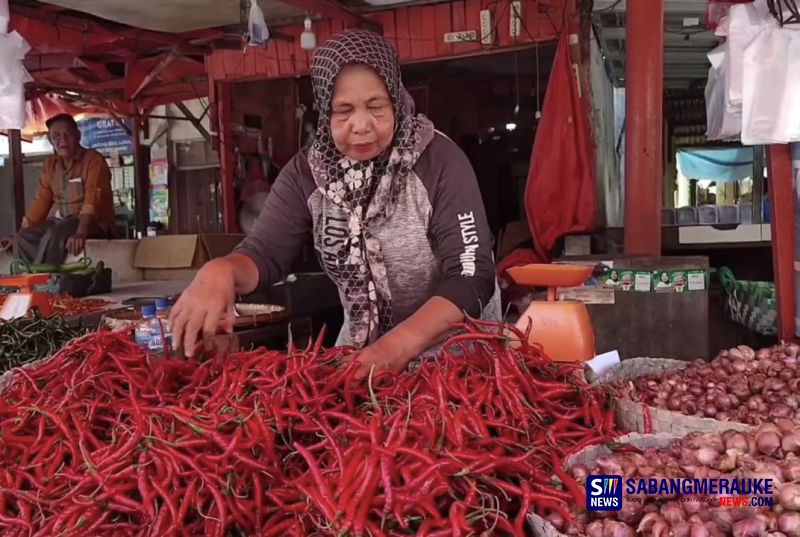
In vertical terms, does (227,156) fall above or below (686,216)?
above

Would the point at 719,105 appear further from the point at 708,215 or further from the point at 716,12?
the point at 708,215

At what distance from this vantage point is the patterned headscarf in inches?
69.6

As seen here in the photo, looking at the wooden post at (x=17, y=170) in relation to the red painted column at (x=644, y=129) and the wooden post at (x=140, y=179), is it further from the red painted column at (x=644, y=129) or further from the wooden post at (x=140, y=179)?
the red painted column at (x=644, y=129)

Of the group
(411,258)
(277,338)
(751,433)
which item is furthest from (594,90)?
(751,433)

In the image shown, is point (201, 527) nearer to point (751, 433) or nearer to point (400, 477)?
point (400, 477)

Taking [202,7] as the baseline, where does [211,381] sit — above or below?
below

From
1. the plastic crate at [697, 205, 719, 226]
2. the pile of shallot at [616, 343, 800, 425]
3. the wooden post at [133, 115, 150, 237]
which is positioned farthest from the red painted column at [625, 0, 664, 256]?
the wooden post at [133, 115, 150, 237]

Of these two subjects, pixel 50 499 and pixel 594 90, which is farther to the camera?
pixel 594 90

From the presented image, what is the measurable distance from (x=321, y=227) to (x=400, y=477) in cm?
105

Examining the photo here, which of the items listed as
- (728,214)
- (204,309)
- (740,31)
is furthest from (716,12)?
(728,214)

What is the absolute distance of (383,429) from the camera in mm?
1187

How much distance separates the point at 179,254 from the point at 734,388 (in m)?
5.62

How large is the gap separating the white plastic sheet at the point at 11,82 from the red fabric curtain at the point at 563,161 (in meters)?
3.50

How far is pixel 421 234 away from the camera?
6.25 ft
